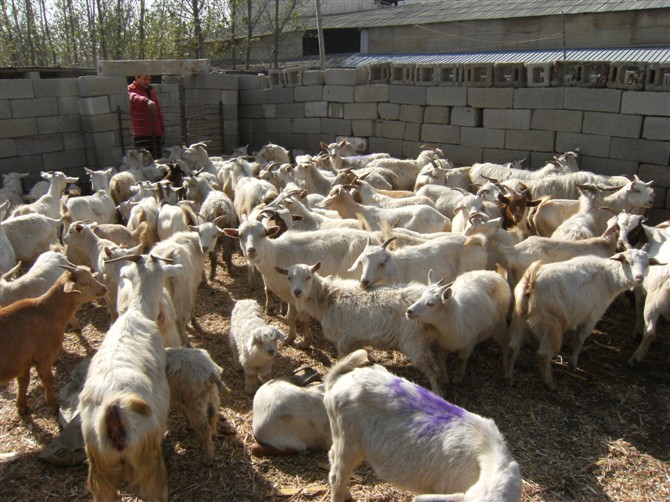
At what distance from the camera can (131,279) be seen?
16.6ft

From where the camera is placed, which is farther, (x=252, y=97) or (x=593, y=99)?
(x=252, y=97)

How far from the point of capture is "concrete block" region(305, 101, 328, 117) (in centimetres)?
1357

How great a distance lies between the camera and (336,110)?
43.9 ft

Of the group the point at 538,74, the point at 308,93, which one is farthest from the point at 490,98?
the point at 308,93

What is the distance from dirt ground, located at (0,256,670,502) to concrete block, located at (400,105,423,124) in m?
6.69

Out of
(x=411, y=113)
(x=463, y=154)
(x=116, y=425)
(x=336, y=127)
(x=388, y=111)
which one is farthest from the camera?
(x=336, y=127)

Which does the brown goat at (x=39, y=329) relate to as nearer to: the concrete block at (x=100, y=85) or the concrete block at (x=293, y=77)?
the concrete block at (x=100, y=85)

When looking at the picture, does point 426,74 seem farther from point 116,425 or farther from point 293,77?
point 116,425

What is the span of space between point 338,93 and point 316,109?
2.65 feet

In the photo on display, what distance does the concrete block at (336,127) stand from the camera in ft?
43.5

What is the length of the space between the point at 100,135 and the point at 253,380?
8.57 metres

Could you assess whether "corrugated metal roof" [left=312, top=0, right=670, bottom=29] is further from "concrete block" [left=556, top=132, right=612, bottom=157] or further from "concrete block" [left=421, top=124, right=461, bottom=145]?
"concrete block" [left=556, top=132, right=612, bottom=157]

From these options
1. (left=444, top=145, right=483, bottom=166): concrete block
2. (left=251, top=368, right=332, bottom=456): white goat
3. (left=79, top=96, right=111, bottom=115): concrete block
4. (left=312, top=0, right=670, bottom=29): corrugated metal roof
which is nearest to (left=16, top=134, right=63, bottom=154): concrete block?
(left=79, top=96, right=111, bottom=115): concrete block

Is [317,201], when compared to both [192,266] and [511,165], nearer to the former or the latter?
[192,266]
